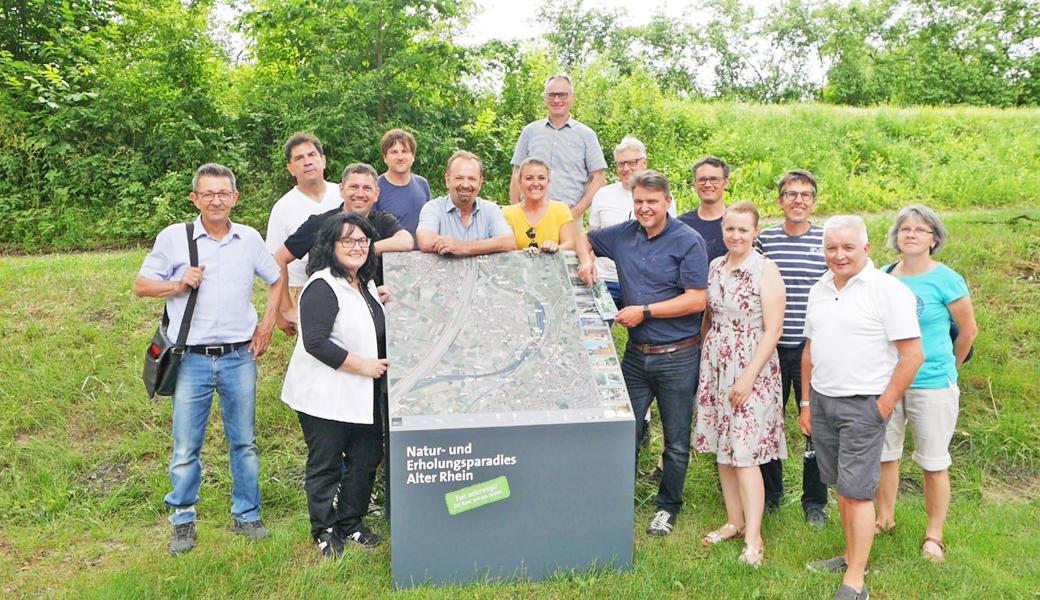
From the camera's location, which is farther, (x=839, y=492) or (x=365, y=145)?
(x=365, y=145)

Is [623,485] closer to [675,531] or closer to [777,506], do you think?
[675,531]

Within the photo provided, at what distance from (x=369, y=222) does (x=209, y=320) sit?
995mm

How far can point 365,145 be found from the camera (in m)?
9.96

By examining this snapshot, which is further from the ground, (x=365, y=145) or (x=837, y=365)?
(x=365, y=145)

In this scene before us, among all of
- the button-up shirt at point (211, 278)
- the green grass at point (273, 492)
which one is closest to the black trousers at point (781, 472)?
the green grass at point (273, 492)

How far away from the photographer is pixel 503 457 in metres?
3.56

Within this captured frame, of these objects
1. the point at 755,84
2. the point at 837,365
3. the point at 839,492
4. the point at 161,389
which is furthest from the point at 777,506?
the point at 755,84

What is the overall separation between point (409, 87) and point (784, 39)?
28892 millimetres

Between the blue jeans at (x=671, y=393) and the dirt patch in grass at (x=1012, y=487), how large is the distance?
2.34 meters

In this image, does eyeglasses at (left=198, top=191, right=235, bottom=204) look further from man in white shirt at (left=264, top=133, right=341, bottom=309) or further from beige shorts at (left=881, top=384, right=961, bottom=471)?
beige shorts at (left=881, top=384, right=961, bottom=471)

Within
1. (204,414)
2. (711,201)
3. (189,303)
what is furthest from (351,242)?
(711,201)

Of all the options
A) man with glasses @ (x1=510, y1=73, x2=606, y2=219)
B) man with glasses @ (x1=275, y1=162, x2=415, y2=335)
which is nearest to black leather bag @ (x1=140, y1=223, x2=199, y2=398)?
man with glasses @ (x1=275, y1=162, x2=415, y2=335)

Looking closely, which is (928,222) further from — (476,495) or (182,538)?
(182,538)

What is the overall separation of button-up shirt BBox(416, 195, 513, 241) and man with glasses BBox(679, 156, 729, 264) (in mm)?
1155
